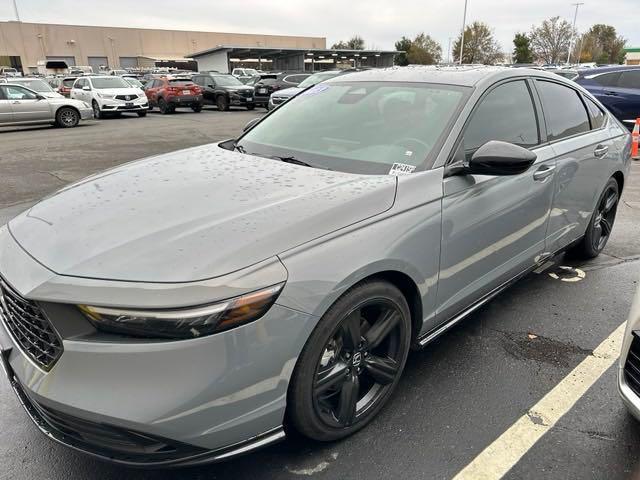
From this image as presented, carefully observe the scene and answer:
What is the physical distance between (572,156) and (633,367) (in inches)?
74.5

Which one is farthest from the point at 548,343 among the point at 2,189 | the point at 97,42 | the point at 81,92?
the point at 97,42

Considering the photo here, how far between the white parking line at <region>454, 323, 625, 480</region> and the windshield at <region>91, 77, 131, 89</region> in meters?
20.3

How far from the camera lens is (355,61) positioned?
6178 cm

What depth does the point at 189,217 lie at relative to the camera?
2.08 metres

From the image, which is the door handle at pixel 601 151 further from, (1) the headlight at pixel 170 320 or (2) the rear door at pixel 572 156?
(1) the headlight at pixel 170 320

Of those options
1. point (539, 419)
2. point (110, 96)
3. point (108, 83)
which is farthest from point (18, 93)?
point (539, 419)

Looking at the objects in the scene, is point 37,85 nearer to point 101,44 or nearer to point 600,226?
point 600,226

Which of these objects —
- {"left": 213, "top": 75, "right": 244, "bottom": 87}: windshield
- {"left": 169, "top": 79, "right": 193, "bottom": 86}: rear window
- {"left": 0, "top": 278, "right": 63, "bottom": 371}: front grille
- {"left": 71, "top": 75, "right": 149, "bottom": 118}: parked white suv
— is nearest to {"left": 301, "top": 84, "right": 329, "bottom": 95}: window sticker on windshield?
{"left": 0, "top": 278, "right": 63, "bottom": 371}: front grille

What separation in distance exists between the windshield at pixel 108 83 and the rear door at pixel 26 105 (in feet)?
14.1

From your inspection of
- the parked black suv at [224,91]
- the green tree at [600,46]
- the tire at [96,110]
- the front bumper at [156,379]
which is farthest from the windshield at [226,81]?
the green tree at [600,46]

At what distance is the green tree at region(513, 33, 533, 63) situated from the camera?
6600cm

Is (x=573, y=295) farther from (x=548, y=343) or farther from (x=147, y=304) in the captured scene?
(x=147, y=304)

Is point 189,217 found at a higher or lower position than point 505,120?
lower

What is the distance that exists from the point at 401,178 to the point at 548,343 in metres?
1.63
